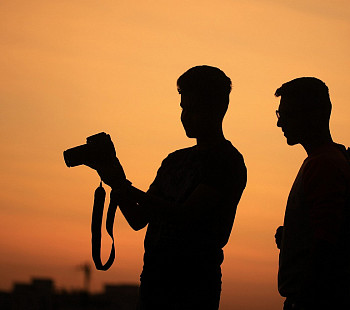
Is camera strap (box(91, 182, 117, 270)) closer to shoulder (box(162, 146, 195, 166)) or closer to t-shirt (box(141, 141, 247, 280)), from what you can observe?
t-shirt (box(141, 141, 247, 280))

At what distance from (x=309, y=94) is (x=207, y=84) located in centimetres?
64

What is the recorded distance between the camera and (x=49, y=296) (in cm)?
6650

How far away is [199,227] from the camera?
481 cm

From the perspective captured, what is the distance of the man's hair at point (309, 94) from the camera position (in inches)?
193

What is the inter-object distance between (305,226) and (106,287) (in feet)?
244

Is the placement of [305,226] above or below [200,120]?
below

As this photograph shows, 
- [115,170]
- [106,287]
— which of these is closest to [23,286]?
[106,287]

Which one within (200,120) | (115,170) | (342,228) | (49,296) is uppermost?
(49,296)

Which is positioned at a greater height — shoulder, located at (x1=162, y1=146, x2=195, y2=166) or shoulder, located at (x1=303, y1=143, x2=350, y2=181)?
shoulder, located at (x1=162, y1=146, x2=195, y2=166)

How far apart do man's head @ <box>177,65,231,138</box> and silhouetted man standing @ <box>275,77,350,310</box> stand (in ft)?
1.38

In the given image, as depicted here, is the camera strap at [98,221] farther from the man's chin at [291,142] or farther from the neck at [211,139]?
the man's chin at [291,142]

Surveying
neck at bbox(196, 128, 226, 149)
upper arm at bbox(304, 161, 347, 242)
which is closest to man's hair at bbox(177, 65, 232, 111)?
neck at bbox(196, 128, 226, 149)

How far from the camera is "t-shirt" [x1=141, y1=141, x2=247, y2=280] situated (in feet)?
15.9

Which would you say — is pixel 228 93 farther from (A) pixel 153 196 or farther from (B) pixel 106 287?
(B) pixel 106 287
